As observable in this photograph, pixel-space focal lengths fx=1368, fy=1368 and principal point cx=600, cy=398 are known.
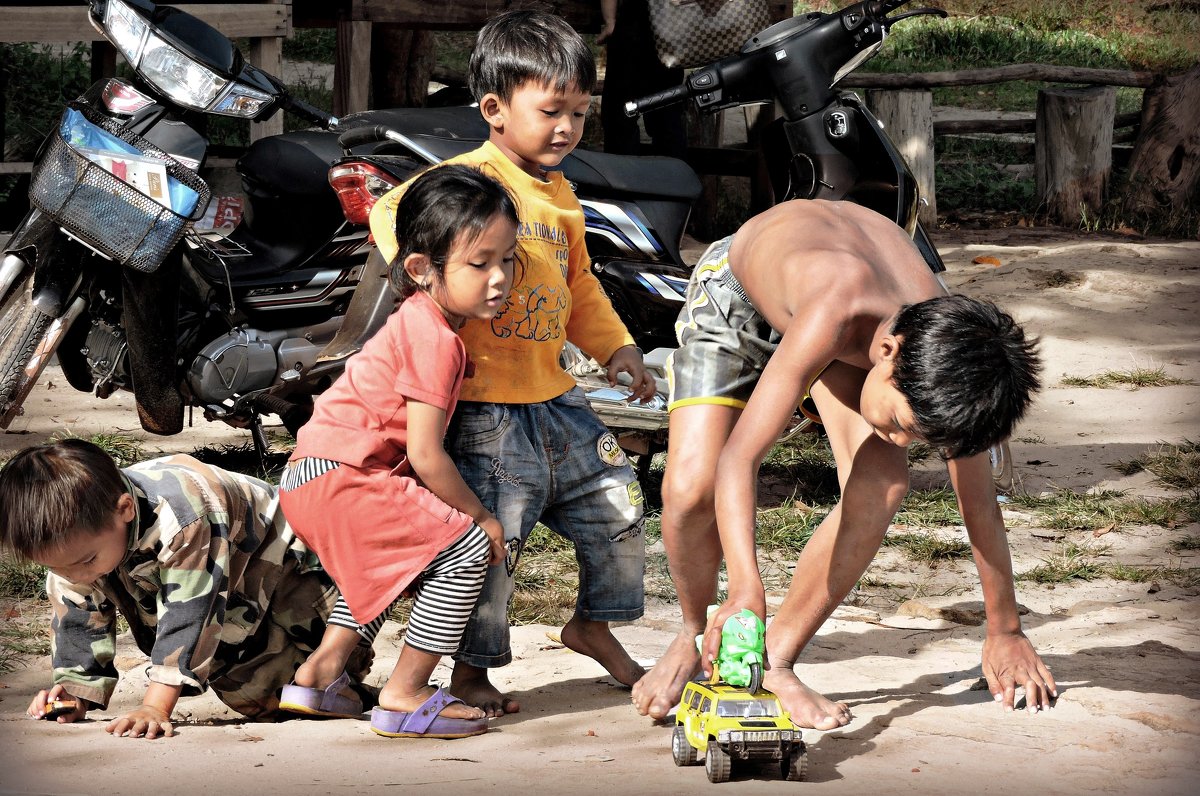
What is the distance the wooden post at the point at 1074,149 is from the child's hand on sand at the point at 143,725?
788cm

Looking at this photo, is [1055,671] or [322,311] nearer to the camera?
[1055,671]

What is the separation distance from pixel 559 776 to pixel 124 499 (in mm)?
999

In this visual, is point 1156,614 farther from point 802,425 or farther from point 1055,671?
point 802,425

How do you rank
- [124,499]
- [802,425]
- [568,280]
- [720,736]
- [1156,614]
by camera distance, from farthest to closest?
[802,425], [1156,614], [568,280], [124,499], [720,736]

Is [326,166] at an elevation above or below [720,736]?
above

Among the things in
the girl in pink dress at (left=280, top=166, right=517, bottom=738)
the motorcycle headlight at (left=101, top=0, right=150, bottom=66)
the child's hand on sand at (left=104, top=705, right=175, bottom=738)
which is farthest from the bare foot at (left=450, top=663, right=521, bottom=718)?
the motorcycle headlight at (left=101, top=0, right=150, bottom=66)

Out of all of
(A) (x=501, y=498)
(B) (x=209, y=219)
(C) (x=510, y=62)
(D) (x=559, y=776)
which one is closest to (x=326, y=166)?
(B) (x=209, y=219)

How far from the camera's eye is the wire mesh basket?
13.7 feet

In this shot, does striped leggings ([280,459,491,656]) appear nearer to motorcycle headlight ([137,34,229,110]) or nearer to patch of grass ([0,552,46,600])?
patch of grass ([0,552,46,600])

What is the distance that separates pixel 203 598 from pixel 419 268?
810 millimetres

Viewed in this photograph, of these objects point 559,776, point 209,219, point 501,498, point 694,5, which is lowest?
point 559,776

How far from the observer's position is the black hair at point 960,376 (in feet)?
8.48

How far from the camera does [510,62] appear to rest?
3154 millimetres

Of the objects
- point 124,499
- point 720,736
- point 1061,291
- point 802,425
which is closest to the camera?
point 720,736
